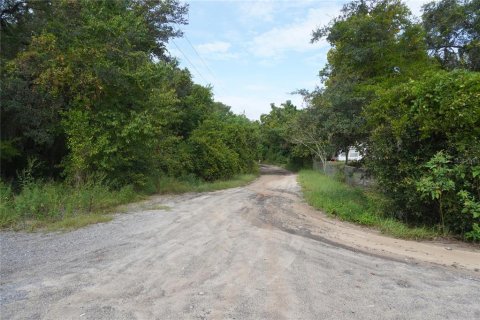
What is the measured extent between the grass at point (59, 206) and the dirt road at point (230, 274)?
0.75m

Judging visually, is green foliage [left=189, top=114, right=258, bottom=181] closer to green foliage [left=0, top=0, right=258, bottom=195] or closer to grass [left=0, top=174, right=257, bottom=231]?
green foliage [left=0, top=0, right=258, bottom=195]

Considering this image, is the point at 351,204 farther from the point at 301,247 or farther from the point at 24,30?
the point at 24,30

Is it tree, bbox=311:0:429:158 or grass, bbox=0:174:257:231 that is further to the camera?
tree, bbox=311:0:429:158

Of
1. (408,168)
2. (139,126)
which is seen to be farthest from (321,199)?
(139,126)

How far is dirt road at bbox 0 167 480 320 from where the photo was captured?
389 centimetres

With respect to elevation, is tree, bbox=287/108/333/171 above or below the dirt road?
above

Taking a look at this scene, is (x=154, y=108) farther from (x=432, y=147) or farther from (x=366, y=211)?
(x=432, y=147)

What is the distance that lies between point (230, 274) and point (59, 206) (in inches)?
246

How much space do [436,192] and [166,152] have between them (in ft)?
40.3

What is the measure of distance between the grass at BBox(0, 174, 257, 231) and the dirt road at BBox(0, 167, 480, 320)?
2.45 ft

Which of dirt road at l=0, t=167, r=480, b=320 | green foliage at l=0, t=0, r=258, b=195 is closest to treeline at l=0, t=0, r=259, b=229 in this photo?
green foliage at l=0, t=0, r=258, b=195

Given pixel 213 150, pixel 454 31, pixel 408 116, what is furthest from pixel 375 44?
pixel 213 150

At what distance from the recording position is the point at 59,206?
9.14 m

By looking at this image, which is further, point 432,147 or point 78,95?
point 78,95
